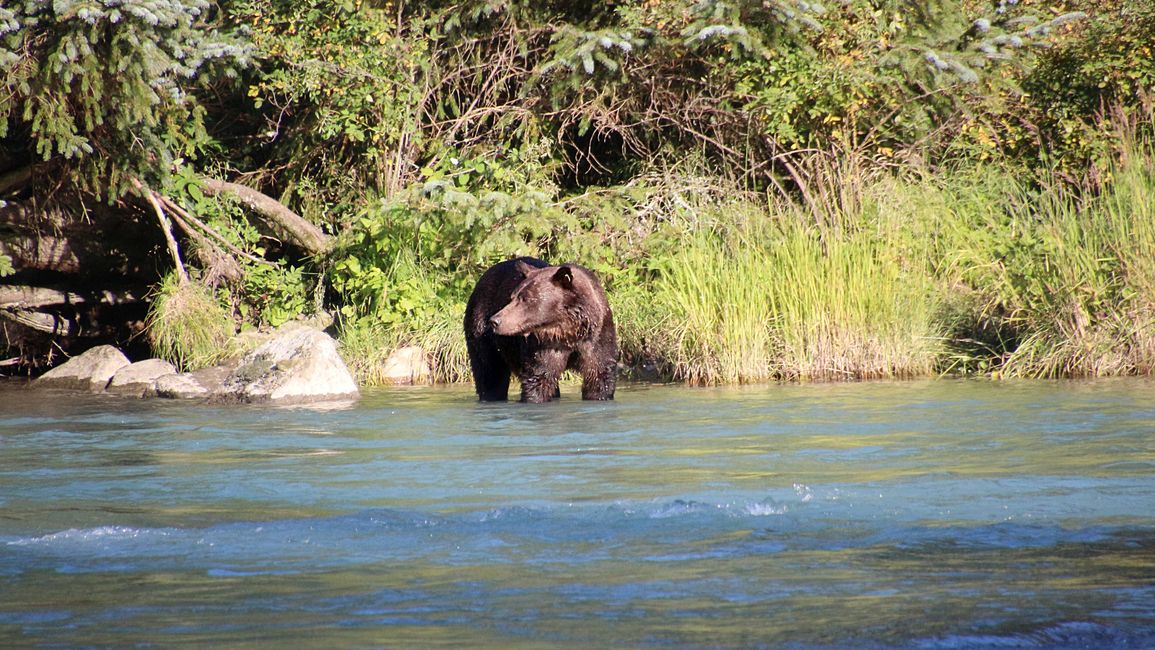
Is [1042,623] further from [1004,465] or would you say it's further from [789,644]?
[1004,465]

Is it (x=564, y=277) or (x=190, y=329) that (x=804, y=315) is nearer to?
(x=564, y=277)

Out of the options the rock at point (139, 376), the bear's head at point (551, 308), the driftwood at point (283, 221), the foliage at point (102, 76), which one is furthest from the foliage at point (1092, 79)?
the rock at point (139, 376)

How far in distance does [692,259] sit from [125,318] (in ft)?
23.6

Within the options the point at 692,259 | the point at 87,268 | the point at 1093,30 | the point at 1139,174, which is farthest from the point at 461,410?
the point at 1093,30

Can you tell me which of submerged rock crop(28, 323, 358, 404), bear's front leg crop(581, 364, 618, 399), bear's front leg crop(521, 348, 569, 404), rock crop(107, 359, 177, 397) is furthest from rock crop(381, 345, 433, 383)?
bear's front leg crop(581, 364, 618, 399)

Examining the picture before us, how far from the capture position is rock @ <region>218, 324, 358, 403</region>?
34.2ft

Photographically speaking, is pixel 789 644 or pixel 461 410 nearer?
pixel 789 644

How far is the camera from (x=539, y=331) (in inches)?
362

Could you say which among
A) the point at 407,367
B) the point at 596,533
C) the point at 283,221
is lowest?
the point at 596,533

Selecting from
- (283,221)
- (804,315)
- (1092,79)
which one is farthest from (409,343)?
(1092,79)

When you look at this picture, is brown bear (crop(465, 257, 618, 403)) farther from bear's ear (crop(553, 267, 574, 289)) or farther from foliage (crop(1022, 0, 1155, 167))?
foliage (crop(1022, 0, 1155, 167))

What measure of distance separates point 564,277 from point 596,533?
15.3 feet

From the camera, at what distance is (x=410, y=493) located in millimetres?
5586

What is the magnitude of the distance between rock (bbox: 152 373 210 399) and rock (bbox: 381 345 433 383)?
2.12m
